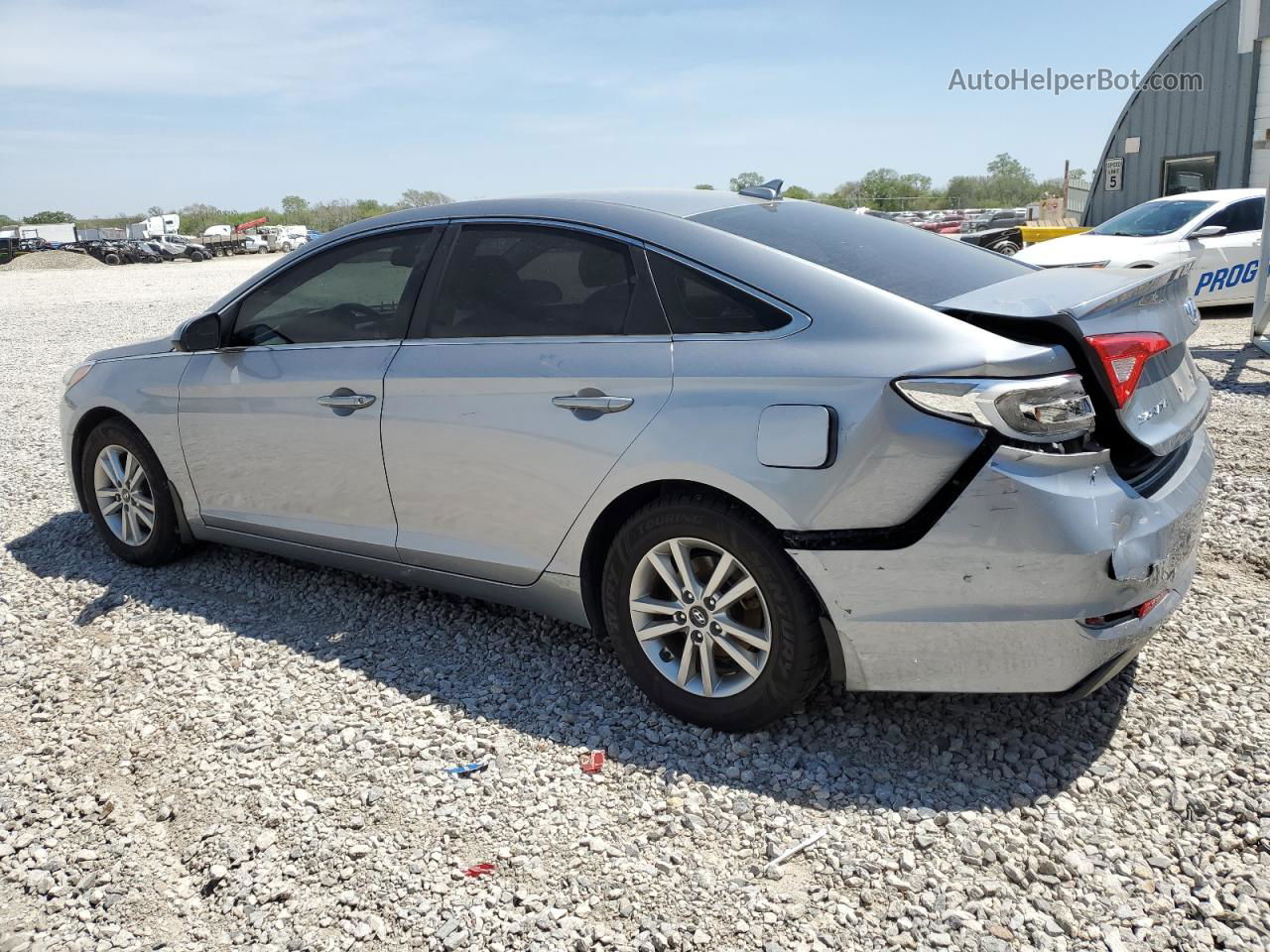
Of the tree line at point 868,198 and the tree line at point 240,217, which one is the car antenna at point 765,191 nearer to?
the tree line at point 868,198

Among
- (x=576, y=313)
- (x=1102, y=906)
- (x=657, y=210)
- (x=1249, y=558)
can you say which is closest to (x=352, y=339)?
(x=576, y=313)

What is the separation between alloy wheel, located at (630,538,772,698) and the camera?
10.3 ft

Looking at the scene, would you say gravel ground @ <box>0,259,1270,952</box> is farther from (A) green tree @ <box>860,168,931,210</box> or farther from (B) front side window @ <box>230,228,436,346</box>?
(A) green tree @ <box>860,168,931,210</box>

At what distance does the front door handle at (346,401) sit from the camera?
3929 mm

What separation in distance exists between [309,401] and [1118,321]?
2.92 meters

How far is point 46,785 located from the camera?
3.27 meters

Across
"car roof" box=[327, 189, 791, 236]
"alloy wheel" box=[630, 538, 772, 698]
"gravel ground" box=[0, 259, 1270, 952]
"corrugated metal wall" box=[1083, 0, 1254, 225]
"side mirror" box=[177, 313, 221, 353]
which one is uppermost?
"corrugated metal wall" box=[1083, 0, 1254, 225]

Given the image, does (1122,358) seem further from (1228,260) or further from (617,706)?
(1228,260)

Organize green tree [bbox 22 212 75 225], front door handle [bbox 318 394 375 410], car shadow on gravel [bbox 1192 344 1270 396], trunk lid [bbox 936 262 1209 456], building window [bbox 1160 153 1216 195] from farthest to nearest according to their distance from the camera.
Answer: green tree [bbox 22 212 75 225]
building window [bbox 1160 153 1216 195]
car shadow on gravel [bbox 1192 344 1270 396]
front door handle [bbox 318 394 375 410]
trunk lid [bbox 936 262 1209 456]

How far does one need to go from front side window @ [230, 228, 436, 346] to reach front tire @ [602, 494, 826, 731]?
1397 millimetres

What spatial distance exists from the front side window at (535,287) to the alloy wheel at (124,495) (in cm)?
208

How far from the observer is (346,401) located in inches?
157

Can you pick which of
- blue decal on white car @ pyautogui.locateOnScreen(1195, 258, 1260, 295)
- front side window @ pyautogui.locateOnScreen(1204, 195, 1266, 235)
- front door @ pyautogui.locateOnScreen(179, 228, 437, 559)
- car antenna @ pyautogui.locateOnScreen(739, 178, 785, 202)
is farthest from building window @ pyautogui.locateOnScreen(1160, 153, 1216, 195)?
front door @ pyautogui.locateOnScreen(179, 228, 437, 559)

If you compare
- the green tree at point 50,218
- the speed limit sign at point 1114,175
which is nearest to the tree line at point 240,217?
the green tree at point 50,218
